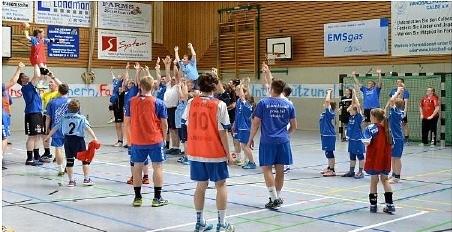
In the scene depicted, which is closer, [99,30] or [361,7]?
[361,7]

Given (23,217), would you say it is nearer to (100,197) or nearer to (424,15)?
(100,197)

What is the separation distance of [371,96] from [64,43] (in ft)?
43.2

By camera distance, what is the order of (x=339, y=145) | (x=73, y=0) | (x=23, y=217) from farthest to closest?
(x=73, y=0) < (x=339, y=145) < (x=23, y=217)

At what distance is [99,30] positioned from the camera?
24297 millimetres

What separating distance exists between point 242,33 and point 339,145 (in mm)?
9645

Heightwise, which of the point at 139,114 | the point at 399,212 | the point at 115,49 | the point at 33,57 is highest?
the point at 115,49

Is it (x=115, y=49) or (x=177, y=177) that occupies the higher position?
(x=115, y=49)

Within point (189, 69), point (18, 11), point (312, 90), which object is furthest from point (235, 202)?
point (18, 11)

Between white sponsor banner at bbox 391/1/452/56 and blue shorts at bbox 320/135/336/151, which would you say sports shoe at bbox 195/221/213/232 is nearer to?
blue shorts at bbox 320/135/336/151

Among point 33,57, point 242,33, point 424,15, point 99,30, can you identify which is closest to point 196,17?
point 242,33

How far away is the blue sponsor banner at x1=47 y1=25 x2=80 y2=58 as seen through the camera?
2286 centimetres

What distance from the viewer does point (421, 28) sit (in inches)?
731

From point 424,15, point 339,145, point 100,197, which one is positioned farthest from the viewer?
point 424,15

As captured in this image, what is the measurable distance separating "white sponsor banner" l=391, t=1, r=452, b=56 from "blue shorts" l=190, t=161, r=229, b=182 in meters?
14.4
